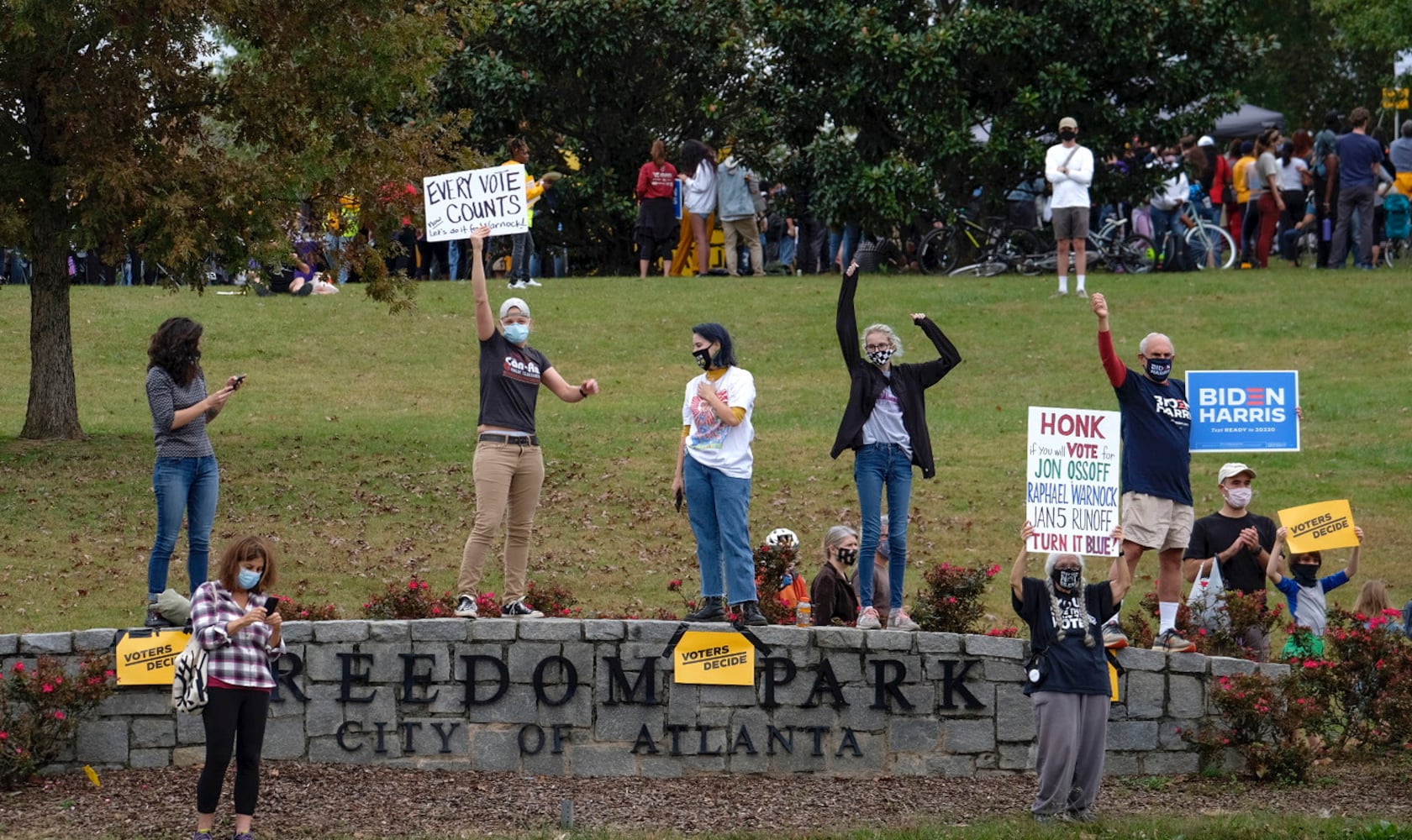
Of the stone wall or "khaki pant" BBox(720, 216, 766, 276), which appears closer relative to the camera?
the stone wall

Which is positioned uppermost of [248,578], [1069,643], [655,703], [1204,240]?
[1204,240]

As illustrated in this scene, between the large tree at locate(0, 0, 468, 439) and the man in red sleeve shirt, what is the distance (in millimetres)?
7961

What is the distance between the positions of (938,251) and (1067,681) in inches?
683

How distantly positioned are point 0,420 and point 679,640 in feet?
33.6

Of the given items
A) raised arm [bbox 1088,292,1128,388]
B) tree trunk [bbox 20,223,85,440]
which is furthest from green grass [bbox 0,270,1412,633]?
raised arm [bbox 1088,292,1128,388]

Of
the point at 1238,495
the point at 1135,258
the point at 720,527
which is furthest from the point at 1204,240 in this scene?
the point at 720,527

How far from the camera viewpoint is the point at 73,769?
34.1 feet

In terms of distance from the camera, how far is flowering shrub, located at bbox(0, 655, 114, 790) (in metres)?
10.1

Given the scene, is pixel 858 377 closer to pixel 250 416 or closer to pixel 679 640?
pixel 679 640

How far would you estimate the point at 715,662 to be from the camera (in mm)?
10648

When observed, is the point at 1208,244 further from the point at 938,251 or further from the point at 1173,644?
the point at 1173,644

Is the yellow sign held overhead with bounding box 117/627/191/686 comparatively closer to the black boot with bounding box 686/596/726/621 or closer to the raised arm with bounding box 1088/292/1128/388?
the black boot with bounding box 686/596/726/621

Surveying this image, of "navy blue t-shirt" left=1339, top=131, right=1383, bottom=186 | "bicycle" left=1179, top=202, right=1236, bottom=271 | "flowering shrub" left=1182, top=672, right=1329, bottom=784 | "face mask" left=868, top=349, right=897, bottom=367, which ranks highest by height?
"navy blue t-shirt" left=1339, top=131, right=1383, bottom=186

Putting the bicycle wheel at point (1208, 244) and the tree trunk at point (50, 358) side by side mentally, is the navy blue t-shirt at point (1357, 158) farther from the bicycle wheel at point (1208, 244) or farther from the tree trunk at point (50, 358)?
the tree trunk at point (50, 358)
